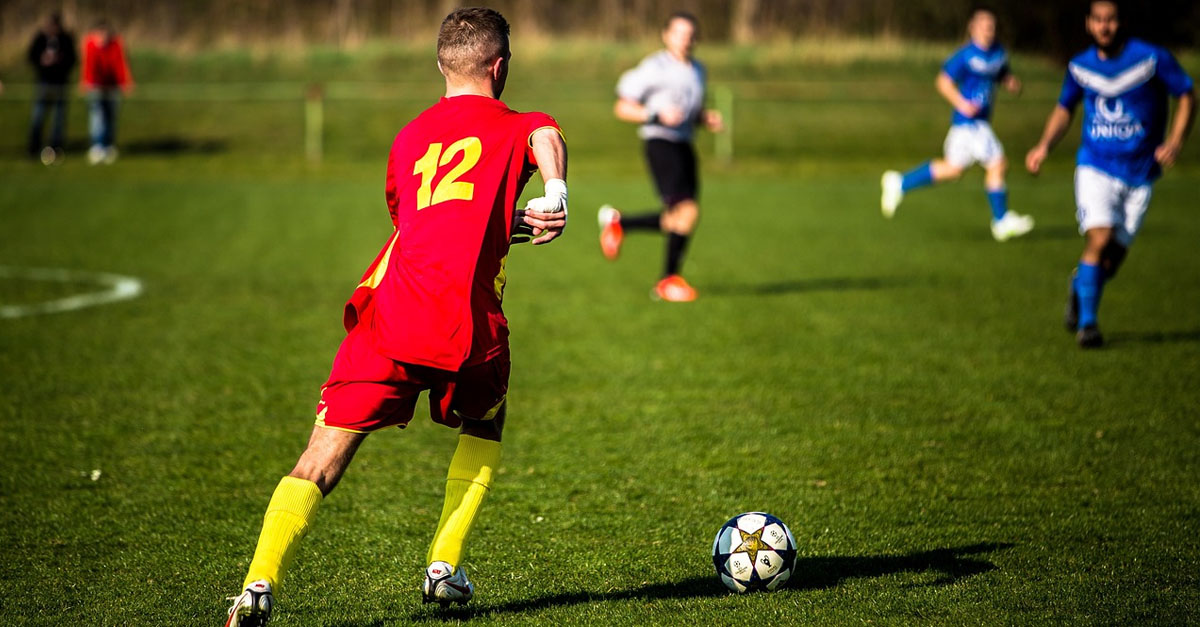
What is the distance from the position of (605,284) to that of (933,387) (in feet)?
15.6

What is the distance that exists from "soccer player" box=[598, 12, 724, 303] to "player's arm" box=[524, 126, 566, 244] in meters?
6.48

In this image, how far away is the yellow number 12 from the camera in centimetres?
353

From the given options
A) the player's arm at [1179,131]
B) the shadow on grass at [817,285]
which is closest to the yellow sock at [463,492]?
the player's arm at [1179,131]

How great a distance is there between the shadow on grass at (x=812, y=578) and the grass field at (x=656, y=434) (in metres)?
0.02

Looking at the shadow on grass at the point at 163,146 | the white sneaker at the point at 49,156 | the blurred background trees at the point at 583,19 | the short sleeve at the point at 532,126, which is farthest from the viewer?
the blurred background trees at the point at 583,19

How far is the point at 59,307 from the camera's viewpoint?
10.0 meters

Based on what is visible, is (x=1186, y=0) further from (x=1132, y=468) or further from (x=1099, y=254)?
(x=1132, y=468)

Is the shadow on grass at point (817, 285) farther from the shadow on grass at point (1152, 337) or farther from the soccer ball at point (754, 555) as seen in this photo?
the soccer ball at point (754, 555)

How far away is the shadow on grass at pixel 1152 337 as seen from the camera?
849 centimetres

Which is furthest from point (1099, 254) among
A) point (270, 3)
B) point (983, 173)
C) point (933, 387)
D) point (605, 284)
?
point (270, 3)

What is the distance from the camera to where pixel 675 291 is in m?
10.6

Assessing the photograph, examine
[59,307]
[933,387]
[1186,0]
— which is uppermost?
[1186,0]

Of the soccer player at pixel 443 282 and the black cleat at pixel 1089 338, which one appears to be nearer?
the soccer player at pixel 443 282

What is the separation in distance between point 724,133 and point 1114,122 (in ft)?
59.4
